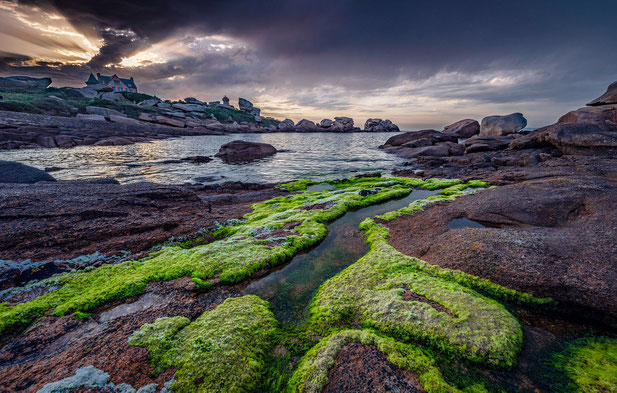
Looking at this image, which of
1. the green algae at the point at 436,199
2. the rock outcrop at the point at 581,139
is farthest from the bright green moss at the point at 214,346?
the rock outcrop at the point at 581,139

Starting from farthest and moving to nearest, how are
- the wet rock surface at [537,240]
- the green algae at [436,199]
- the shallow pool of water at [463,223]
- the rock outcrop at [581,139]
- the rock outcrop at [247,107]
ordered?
the rock outcrop at [247,107] → the rock outcrop at [581,139] → the green algae at [436,199] → the shallow pool of water at [463,223] → the wet rock surface at [537,240]

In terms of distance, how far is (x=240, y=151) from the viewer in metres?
36.4

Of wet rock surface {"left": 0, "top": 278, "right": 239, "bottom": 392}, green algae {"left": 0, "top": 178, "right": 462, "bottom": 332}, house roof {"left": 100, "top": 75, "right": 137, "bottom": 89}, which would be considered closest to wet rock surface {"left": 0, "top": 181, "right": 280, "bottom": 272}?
green algae {"left": 0, "top": 178, "right": 462, "bottom": 332}

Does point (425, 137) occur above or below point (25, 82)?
below

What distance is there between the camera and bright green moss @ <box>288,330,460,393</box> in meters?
3.08

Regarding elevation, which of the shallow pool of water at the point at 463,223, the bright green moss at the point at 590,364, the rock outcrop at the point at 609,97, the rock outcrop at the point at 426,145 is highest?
the rock outcrop at the point at 609,97

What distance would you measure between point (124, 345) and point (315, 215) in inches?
273

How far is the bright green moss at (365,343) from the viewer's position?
121 inches

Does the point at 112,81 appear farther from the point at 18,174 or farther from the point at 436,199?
the point at 436,199

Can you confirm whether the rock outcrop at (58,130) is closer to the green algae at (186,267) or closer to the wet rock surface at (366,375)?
the green algae at (186,267)

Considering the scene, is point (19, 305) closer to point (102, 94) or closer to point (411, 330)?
point (411, 330)

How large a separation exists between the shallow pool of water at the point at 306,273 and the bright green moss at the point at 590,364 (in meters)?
3.86

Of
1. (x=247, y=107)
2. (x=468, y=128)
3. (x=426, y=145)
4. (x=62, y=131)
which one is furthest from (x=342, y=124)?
(x=62, y=131)

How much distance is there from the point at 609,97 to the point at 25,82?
585 feet
